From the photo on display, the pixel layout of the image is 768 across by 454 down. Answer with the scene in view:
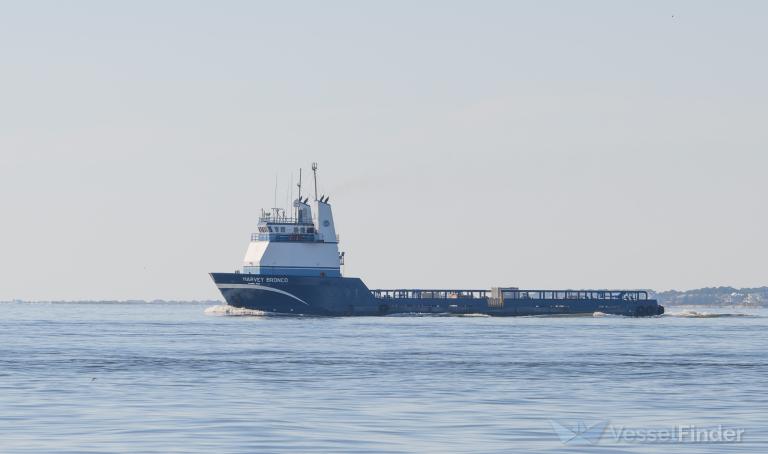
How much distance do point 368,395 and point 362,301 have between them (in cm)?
10039

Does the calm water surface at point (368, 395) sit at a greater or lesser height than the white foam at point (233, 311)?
lesser

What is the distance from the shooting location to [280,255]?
142625 millimetres

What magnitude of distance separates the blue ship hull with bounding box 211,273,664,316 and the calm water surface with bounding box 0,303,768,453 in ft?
185

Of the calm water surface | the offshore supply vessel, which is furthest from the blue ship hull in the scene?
the calm water surface

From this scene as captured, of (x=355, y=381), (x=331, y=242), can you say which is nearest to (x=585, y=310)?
(x=331, y=242)

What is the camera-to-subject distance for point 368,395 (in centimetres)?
4541

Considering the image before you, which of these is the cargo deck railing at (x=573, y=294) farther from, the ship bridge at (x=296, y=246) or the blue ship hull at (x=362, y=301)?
the ship bridge at (x=296, y=246)

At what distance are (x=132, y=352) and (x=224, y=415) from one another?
114 ft

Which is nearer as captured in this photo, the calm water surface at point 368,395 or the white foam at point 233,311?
the calm water surface at point 368,395

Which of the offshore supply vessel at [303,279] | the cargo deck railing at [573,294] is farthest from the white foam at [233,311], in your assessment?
the cargo deck railing at [573,294]

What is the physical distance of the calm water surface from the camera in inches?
1312

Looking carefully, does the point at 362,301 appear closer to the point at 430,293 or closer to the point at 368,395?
the point at 430,293

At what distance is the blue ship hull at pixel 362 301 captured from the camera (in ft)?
463

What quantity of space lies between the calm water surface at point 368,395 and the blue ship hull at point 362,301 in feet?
185
